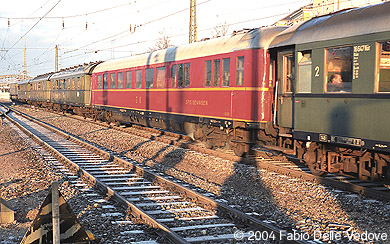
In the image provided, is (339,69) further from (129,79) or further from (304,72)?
(129,79)

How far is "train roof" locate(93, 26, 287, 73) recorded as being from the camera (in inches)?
461

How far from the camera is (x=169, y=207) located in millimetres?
7609

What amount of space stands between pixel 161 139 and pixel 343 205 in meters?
10.3

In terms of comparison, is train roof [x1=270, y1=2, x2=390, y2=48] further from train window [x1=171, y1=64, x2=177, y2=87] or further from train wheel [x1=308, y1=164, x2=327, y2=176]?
train window [x1=171, y1=64, x2=177, y2=87]

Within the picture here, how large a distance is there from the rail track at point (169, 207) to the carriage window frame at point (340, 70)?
11.2 feet

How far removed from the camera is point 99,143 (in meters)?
17.1

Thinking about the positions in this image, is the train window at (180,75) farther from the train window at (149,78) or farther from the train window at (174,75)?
the train window at (149,78)

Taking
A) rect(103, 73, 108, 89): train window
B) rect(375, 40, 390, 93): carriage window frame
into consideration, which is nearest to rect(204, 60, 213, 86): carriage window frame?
rect(375, 40, 390, 93): carriage window frame

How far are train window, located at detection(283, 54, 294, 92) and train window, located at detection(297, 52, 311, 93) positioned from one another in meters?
0.60

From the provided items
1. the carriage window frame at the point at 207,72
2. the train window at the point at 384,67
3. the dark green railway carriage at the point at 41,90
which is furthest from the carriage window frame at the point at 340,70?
the dark green railway carriage at the point at 41,90

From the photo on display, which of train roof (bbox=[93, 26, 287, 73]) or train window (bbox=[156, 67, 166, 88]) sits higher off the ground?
train roof (bbox=[93, 26, 287, 73])

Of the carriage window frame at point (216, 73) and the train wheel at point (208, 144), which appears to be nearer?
the carriage window frame at point (216, 73)

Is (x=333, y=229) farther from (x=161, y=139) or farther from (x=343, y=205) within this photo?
(x=161, y=139)

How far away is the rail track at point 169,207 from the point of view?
607cm
